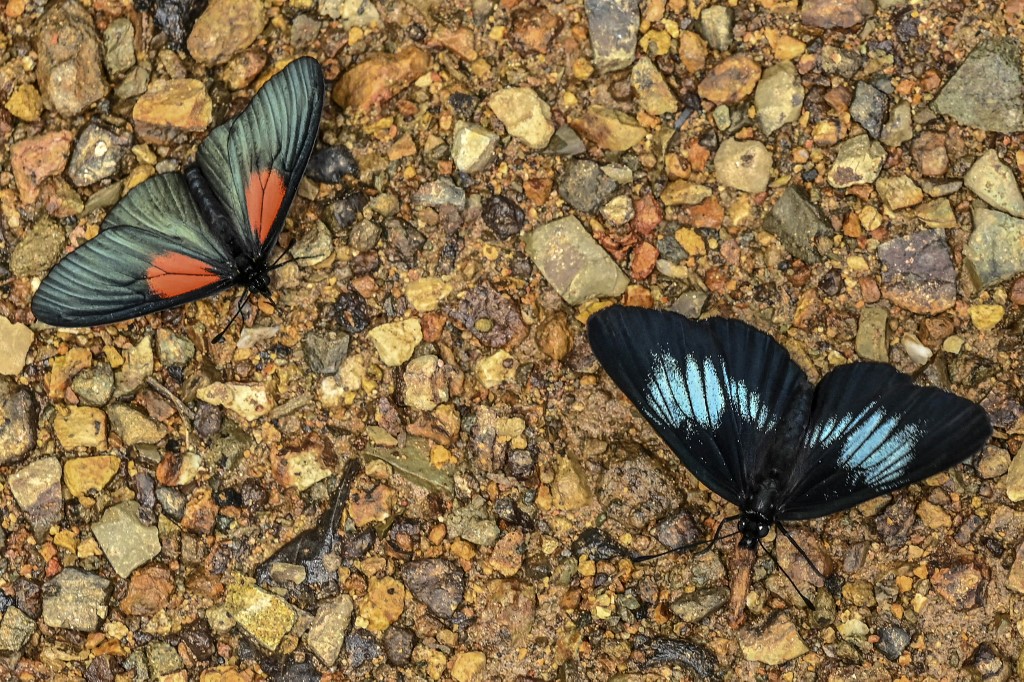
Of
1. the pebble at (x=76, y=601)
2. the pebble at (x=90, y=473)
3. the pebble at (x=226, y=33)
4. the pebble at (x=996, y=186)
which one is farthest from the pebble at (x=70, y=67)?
the pebble at (x=996, y=186)

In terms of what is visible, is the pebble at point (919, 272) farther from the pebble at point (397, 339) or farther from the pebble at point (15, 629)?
the pebble at point (15, 629)

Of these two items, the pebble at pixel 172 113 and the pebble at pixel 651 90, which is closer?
the pebble at pixel 651 90

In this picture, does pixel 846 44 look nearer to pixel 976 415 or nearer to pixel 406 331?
pixel 976 415

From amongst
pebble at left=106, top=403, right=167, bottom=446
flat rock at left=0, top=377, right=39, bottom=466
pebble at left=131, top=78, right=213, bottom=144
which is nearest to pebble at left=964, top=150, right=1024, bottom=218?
pebble at left=131, top=78, right=213, bottom=144

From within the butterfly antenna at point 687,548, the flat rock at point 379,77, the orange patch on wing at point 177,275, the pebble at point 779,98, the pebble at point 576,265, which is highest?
the flat rock at point 379,77

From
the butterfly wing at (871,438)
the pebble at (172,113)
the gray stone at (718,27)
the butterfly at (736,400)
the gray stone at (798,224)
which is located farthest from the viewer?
the pebble at (172,113)

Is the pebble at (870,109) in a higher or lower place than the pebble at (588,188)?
higher
